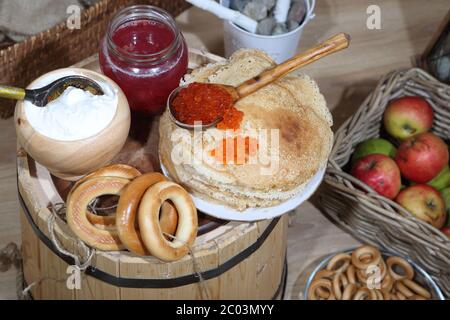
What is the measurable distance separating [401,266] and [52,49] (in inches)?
32.2

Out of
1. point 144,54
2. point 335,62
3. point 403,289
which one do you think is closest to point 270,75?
point 144,54

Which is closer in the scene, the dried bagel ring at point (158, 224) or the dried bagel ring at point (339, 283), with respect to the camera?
the dried bagel ring at point (158, 224)

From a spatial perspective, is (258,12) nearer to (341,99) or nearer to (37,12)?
(341,99)

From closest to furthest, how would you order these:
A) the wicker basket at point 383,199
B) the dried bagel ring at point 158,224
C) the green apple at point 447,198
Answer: the dried bagel ring at point 158,224 < the wicker basket at point 383,199 < the green apple at point 447,198

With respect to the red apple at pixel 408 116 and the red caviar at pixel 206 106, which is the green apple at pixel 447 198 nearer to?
the red apple at pixel 408 116

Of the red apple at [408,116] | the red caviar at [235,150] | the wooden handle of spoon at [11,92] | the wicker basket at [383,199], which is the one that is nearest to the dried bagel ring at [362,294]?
the wicker basket at [383,199]

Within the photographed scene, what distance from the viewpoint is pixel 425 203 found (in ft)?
4.31

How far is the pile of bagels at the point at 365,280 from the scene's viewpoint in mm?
1291

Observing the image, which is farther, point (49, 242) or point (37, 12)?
point (37, 12)

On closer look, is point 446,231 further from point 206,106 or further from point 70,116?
point 70,116

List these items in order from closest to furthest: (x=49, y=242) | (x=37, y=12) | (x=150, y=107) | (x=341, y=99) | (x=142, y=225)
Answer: (x=142, y=225), (x=49, y=242), (x=150, y=107), (x=37, y=12), (x=341, y=99)
